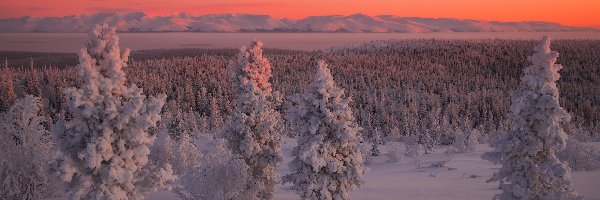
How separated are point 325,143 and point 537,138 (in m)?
7.26

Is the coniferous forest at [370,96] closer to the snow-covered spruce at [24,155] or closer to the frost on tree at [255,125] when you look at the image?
the frost on tree at [255,125]

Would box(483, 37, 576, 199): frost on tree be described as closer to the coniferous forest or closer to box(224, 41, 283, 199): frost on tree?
box(224, 41, 283, 199): frost on tree

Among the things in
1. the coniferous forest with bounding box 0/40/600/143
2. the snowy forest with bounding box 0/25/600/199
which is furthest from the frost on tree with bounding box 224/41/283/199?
the coniferous forest with bounding box 0/40/600/143

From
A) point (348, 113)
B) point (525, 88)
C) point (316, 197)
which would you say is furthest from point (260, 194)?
point (525, 88)

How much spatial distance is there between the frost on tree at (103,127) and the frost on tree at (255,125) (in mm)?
6508

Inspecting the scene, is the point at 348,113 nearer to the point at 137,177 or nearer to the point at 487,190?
the point at 137,177

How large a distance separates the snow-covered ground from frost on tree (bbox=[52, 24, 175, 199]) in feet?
29.2

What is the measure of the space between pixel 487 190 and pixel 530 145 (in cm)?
767

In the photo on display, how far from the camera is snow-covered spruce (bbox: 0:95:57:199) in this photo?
18438 mm

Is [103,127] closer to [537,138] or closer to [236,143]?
[236,143]

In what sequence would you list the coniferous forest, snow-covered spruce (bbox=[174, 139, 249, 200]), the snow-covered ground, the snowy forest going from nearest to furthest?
the snowy forest, snow-covered spruce (bbox=[174, 139, 249, 200]), the snow-covered ground, the coniferous forest

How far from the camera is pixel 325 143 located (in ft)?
55.5

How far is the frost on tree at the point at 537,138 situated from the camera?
48.9 ft

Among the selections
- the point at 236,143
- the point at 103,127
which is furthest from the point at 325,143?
the point at 103,127
